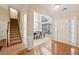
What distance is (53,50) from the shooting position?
1723mm

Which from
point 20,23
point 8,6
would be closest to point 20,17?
point 20,23

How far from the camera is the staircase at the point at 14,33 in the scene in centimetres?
172

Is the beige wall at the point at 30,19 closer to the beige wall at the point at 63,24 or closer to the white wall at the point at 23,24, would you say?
the white wall at the point at 23,24

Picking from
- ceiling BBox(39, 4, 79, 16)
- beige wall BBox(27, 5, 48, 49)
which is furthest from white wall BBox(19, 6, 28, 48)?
ceiling BBox(39, 4, 79, 16)

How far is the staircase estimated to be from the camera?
5.65ft

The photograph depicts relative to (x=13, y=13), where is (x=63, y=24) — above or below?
below

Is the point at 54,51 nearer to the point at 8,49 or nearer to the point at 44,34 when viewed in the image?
the point at 44,34

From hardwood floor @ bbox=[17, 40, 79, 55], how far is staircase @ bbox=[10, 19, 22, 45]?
210 mm

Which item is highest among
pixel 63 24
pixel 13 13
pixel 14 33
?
pixel 13 13

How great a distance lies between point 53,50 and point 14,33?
0.77m

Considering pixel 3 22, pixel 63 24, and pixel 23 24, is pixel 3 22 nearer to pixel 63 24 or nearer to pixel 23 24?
pixel 23 24

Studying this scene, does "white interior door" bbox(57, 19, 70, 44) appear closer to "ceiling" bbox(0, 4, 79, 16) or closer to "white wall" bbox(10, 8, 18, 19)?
"ceiling" bbox(0, 4, 79, 16)

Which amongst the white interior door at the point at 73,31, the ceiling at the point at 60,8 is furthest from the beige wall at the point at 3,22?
the white interior door at the point at 73,31

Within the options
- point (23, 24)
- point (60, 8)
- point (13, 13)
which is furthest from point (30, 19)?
point (60, 8)
